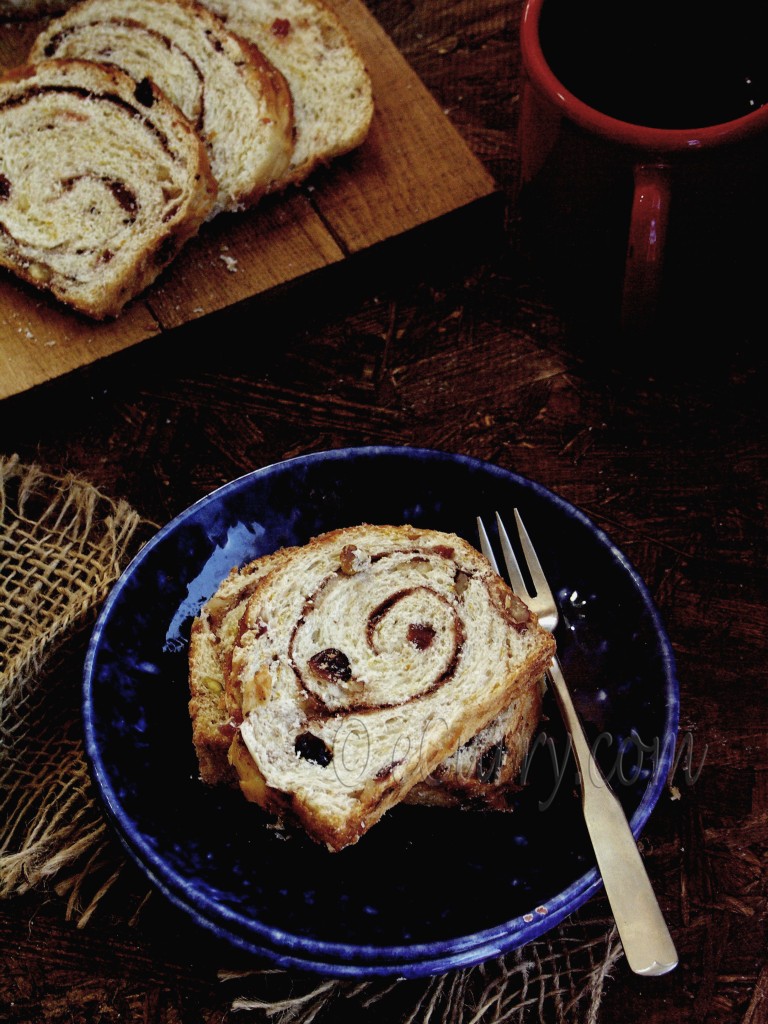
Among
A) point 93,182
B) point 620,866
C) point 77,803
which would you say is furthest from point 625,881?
point 93,182

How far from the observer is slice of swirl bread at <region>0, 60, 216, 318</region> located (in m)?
1.83

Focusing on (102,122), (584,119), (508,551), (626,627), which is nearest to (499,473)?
(508,551)

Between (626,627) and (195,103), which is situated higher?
(195,103)

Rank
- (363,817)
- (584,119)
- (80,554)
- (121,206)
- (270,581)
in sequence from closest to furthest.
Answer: (363,817) → (270,581) → (584,119) → (80,554) → (121,206)

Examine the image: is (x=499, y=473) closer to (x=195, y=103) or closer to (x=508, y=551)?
(x=508, y=551)

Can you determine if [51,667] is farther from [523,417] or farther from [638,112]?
[638,112]

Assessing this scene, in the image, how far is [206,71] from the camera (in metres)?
1.97

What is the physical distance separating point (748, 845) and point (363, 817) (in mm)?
561

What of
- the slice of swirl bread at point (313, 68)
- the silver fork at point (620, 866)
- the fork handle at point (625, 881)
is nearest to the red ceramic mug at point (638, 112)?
the slice of swirl bread at point (313, 68)

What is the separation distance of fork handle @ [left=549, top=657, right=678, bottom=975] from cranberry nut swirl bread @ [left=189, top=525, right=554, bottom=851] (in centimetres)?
13

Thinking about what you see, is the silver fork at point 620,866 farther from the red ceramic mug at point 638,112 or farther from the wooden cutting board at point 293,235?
the wooden cutting board at point 293,235

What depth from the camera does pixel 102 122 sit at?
192cm

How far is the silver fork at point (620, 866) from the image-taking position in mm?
1186

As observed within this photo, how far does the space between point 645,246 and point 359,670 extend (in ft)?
2.40
